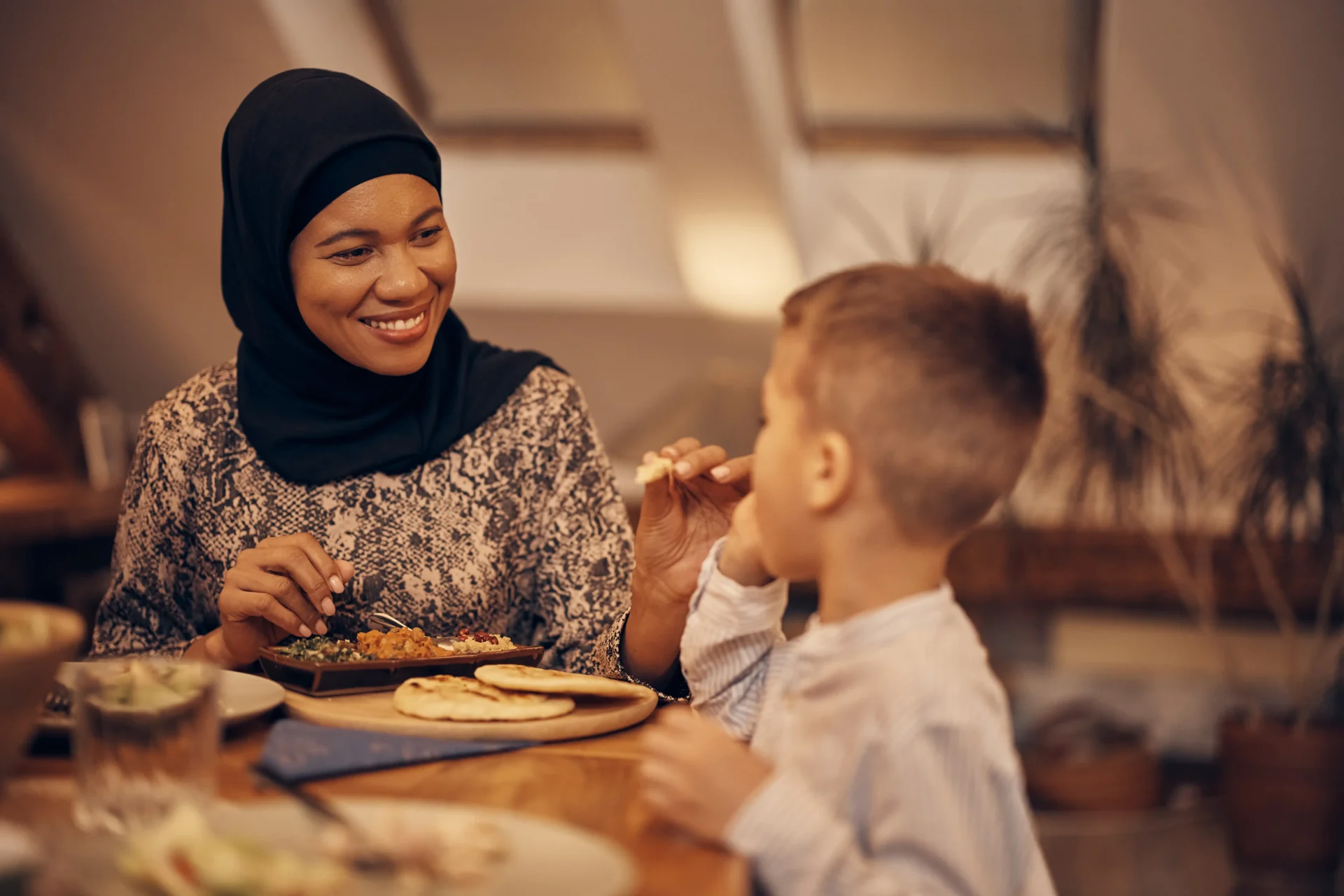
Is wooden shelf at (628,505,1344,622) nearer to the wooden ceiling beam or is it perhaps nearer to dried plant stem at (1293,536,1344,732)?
dried plant stem at (1293,536,1344,732)

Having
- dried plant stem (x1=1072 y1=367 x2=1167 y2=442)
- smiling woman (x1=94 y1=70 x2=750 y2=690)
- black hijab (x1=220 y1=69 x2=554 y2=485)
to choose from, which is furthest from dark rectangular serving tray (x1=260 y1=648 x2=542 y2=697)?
dried plant stem (x1=1072 y1=367 x2=1167 y2=442)

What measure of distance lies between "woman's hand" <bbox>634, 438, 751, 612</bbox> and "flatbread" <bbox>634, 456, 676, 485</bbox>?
7 centimetres

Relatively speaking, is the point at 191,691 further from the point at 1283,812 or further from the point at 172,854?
the point at 1283,812

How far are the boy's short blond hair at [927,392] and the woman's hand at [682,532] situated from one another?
0.40m

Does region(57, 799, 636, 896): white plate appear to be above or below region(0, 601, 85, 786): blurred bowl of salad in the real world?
below

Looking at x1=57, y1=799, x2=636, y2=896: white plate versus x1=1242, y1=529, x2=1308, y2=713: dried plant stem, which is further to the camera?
x1=1242, y1=529, x2=1308, y2=713: dried plant stem

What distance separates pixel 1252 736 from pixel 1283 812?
0.20 m

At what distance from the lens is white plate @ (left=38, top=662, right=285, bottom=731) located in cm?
106

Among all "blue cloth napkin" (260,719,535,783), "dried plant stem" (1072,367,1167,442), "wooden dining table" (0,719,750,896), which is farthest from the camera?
"dried plant stem" (1072,367,1167,442)

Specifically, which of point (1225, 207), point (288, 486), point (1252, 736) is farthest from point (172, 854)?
point (1225, 207)

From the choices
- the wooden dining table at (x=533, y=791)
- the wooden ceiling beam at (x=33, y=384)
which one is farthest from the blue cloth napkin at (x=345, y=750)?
the wooden ceiling beam at (x=33, y=384)

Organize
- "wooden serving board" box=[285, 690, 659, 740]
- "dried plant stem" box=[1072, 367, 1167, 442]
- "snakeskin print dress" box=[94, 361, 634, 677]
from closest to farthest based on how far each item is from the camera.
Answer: "wooden serving board" box=[285, 690, 659, 740] → "snakeskin print dress" box=[94, 361, 634, 677] → "dried plant stem" box=[1072, 367, 1167, 442]

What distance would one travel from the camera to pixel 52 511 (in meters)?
3.83

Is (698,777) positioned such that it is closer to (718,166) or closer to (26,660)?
(26,660)
